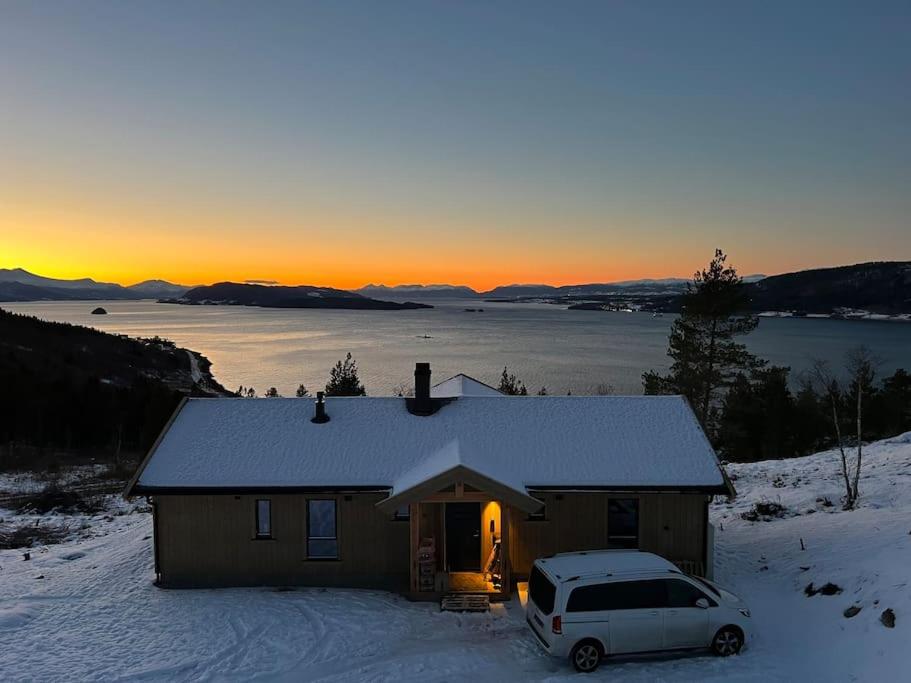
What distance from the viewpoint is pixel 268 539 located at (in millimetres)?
13617

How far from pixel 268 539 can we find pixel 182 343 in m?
134

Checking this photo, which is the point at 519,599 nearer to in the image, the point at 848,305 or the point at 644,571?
the point at 644,571

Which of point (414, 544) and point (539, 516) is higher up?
point (539, 516)

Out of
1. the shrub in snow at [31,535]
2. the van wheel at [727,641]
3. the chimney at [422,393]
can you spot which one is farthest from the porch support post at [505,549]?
the shrub in snow at [31,535]

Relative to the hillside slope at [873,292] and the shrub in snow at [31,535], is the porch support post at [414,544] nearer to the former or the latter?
Answer: the shrub in snow at [31,535]

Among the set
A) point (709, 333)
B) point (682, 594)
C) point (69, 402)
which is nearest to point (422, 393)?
point (682, 594)

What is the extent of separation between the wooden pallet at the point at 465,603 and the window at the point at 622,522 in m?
3.15

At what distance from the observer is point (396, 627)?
11.8 meters

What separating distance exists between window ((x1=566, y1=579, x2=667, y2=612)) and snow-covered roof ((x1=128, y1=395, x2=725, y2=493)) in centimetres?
299

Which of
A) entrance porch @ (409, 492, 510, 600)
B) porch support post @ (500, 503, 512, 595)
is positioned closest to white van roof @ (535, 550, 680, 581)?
porch support post @ (500, 503, 512, 595)

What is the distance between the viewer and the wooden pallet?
490 inches

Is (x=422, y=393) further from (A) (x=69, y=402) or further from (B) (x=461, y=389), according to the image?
(A) (x=69, y=402)

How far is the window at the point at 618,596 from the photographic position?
33.2 ft

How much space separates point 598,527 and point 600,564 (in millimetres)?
2799
